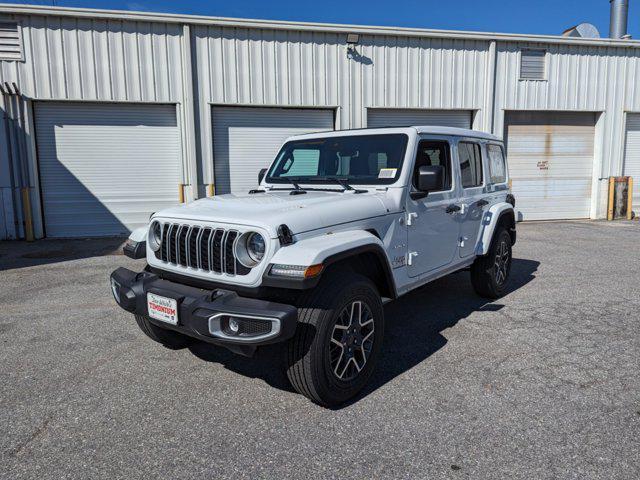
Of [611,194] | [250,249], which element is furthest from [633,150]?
[250,249]

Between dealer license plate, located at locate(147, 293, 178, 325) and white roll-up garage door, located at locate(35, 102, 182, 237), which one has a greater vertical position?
white roll-up garage door, located at locate(35, 102, 182, 237)

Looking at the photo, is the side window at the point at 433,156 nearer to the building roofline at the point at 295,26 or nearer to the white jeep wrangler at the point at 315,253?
the white jeep wrangler at the point at 315,253

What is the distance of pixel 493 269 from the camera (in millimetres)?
5562

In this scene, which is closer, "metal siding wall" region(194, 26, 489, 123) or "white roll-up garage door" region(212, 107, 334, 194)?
"metal siding wall" region(194, 26, 489, 123)

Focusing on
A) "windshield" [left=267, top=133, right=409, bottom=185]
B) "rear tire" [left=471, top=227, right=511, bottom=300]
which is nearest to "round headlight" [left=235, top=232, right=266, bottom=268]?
"windshield" [left=267, top=133, right=409, bottom=185]

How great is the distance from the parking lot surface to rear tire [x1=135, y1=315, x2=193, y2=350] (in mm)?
116

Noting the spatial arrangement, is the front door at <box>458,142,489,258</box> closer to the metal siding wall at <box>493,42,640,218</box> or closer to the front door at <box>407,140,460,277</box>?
the front door at <box>407,140,460,277</box>

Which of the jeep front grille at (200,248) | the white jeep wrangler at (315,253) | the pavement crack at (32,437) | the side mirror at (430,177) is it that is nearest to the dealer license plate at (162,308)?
the white jeep wrangler at (315,253)

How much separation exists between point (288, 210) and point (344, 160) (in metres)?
1.35

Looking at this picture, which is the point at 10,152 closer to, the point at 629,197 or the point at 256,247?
the point at 256,247

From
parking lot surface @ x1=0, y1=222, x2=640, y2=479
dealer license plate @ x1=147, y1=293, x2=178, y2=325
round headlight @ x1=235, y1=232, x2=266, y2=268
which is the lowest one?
parking lot surface @ x1=0, y1=222, x2=640, y2=479

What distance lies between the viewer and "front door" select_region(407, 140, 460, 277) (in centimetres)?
404

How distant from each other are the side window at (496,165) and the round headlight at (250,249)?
346 cm

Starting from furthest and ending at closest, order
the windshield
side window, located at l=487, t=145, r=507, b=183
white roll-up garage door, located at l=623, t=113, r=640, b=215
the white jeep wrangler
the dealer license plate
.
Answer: white roll-up garage door, located at l=623, t=113, r=640, b=215 < side window, located at l=487, t=145, r=507, b=183 < the windshield < the dealer license plate < the white jeep wrangler
